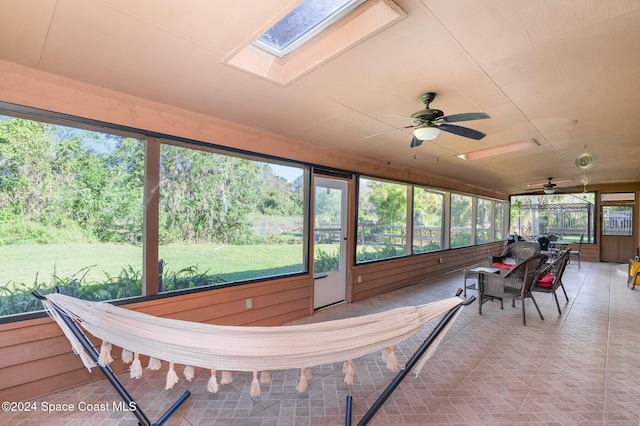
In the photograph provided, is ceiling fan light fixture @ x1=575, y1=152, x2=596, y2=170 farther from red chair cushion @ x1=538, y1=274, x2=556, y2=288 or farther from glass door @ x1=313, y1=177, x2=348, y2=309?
glass door @ x1=313, y1=177, x2=348, y2=309

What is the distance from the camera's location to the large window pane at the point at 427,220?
6.64 meters

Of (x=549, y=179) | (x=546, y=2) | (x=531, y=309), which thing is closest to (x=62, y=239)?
(x=546, y=2)

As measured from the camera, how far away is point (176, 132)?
297 cm

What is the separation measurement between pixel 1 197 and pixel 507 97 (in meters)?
4.12

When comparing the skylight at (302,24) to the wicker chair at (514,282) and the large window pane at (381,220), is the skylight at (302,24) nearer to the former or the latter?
the large window pane at (381,220)

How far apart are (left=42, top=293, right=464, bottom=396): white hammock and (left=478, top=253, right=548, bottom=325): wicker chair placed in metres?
2.82

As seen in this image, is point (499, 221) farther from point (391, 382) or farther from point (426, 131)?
point (391, 382)

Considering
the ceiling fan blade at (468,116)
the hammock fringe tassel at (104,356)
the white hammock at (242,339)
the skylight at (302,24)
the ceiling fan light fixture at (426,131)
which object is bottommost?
the hammock fringe tassel at (104,356)

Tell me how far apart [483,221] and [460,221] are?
199 cm

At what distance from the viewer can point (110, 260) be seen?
266 cm

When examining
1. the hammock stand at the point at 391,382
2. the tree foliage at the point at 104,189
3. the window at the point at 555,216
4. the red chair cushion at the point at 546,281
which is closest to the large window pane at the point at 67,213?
the tree foliage at the point at 104,189

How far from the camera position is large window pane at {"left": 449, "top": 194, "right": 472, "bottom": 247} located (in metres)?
7.99

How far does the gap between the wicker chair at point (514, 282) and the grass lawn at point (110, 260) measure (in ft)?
9.70

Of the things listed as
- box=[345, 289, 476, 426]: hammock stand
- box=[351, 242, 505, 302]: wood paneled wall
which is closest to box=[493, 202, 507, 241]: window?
box=[351, 242, 505, 302]: wood paneled wall
